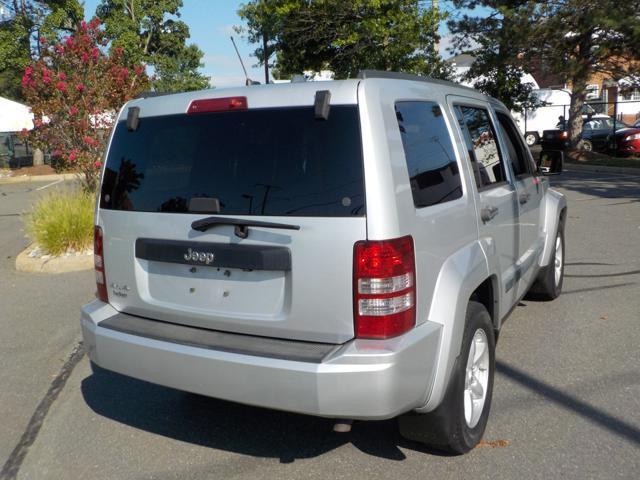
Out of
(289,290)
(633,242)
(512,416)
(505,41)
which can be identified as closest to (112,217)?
(289,290)

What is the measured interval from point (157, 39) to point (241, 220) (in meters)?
43.7

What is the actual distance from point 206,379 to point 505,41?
18175 millimetres

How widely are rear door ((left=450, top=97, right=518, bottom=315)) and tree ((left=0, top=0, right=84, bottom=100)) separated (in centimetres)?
3605

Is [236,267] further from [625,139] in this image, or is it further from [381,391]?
[625,139]

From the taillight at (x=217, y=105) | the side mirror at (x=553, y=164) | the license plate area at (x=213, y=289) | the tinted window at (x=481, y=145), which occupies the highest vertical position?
the taillight at (x=217, y=105)

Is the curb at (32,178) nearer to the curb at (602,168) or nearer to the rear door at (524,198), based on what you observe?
the curb at (602,168)

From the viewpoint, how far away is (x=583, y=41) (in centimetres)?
1931

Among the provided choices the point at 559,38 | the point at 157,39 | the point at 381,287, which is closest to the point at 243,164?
the point at 381,287

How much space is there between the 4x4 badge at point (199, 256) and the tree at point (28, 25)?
36567 millimetres

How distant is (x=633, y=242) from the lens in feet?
29.2

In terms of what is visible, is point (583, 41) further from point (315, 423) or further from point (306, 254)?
point (306, 254)

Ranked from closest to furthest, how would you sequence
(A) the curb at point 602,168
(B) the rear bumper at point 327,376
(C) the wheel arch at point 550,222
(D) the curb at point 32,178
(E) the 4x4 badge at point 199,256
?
1. (B) the rear bumper at point 327,376
2. (E) the 4x4 badge at point 199,256
3. (C) the wheel arch at point 550,222
4. (A) the curb at point 602,168
5. (D) the curb at point 32,178

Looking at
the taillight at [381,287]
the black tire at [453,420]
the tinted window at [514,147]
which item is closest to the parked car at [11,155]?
the tinted window at [514,147]

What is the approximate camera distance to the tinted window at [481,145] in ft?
13.1
